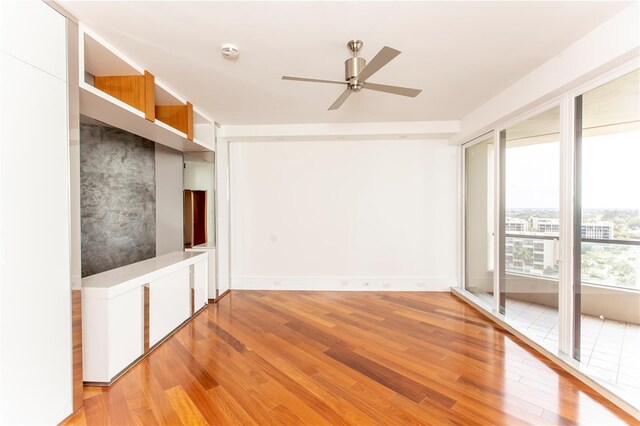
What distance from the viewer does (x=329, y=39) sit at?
2057mm

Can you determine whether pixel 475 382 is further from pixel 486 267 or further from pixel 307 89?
pixel 307 89

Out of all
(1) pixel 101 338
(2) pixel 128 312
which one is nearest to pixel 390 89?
(2) pixel 128 312

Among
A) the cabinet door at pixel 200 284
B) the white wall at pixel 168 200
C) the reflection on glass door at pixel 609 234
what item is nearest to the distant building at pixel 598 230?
the reflection on glass door at pixel 609 234

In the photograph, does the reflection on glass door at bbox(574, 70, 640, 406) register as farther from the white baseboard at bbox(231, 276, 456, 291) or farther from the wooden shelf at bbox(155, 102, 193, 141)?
the wooden shelf at bbox(155, 102, 193, 141)

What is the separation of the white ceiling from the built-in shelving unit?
0.09 m

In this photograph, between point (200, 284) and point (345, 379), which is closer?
point (345, 379)

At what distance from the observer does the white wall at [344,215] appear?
4590 millimetres

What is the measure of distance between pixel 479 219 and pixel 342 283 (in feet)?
7.66

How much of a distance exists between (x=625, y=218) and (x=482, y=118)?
194 centimetres

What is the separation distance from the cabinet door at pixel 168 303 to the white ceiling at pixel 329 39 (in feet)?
6.77

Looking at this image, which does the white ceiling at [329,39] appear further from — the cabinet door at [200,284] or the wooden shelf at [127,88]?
the cabinet door at [200,284]

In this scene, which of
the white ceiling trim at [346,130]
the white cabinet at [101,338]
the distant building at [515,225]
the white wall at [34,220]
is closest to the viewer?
the white wall at [34,220]

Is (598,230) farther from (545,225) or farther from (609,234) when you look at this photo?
(545,225)

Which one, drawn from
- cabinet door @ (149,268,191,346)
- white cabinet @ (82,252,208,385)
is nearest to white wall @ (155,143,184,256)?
white cabinet @ (82,252,208,385)
